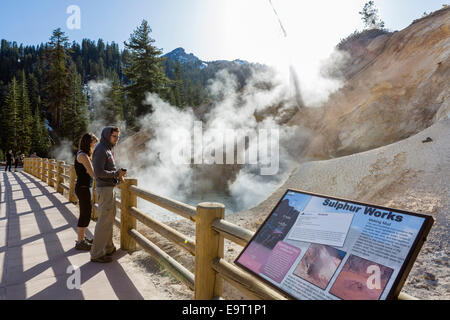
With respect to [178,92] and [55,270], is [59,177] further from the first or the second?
[178,92]

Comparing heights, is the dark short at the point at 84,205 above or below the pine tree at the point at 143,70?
below

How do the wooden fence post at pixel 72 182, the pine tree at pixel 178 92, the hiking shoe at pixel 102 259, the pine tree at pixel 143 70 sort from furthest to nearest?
1. the pine tree at pixel 178 92
2. the pine tree at pixel 143 70
3. the wooden fence post at pixel 72 182
4. the hiking shoe at pixel 102 259

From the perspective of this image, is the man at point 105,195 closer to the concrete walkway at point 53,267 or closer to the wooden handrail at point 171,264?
the concrete walkway at point 53,267

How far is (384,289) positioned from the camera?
136cm

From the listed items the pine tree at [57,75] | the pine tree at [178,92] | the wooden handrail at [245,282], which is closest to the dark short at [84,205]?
the wooden handrail at [245,282]

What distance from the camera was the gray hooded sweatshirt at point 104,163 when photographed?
3613mm

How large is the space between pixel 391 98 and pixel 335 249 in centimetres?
1719

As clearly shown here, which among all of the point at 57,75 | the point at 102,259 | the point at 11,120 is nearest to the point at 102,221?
the point at 102,259

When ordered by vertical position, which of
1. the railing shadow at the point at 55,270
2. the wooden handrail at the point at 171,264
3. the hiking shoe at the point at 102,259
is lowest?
the railing shadow at the point at 55,270

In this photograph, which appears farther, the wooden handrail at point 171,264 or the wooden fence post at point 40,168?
the wooden fence post at point 40,168

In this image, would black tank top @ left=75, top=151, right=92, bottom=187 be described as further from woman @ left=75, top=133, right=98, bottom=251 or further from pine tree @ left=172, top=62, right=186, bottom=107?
pine tree @ left=172, top=62, right=186, bottom=107

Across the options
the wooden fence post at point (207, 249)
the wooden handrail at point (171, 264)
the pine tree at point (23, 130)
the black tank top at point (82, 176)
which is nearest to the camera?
the wooden fence post at point (207, 249)

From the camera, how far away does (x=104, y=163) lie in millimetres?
3641

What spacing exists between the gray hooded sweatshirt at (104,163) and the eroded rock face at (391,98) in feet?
43.7
